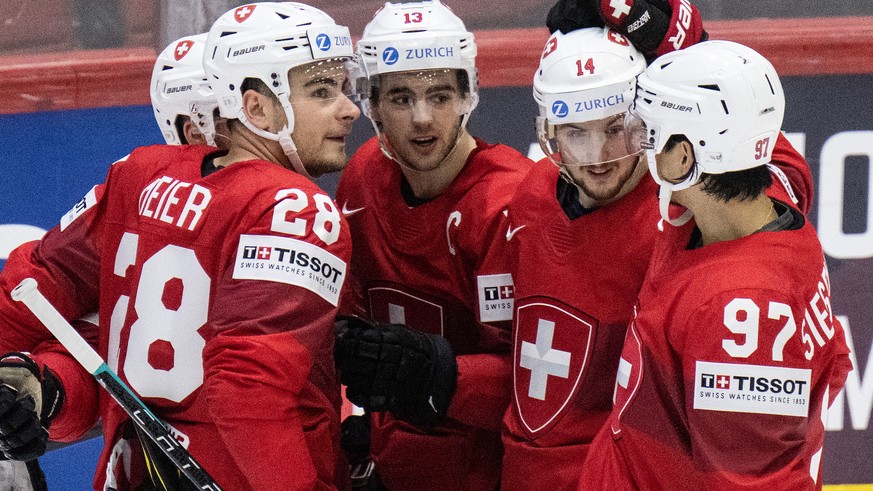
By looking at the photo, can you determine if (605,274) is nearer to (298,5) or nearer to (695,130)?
(695,130)

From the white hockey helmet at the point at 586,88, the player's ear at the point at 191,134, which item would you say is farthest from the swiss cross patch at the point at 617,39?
the player's ear at the point at 191,134

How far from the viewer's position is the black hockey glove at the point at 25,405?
1979mm

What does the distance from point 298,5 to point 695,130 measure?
32.4 inches

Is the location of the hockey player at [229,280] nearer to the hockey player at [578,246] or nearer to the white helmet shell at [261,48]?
the white helmet shell at [261,48]

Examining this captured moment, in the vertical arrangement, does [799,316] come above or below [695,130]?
below

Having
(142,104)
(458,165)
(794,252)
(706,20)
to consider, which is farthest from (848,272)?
(142,104)

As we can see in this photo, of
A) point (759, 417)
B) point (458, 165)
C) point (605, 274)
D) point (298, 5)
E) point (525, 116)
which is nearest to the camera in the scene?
point (759, 417)

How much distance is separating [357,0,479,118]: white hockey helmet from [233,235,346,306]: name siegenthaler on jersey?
565 mm

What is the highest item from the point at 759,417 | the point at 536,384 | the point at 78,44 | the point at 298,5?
the point at 298,5

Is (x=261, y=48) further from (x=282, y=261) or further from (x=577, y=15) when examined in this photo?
(x=577, y=15)

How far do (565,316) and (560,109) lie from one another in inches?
14.3

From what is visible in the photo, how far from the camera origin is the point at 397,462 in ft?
8.12

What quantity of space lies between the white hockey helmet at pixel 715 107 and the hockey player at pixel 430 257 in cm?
54

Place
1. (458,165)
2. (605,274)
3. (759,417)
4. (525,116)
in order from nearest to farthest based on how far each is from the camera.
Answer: (759,417) < (605,274) < (458,165) < (525,116)
